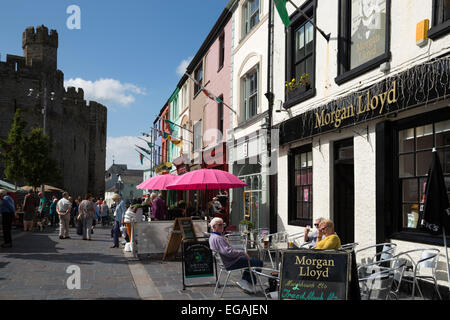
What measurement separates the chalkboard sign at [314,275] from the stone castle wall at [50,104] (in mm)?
30474

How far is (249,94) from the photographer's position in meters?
15.7

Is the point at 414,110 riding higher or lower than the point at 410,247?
higher

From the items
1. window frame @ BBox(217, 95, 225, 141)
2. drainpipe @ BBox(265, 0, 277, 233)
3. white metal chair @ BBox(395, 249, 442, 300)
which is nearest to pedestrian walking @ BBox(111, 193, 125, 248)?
drainpipe @ BBox(265, 0, 277, 233)

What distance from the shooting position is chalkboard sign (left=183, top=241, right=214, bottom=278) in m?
7.21

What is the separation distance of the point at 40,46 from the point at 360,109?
123 feet

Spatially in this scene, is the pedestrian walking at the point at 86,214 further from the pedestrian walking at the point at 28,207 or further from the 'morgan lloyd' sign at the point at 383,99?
the 'morgan lloyd' sign at the point at 383,99

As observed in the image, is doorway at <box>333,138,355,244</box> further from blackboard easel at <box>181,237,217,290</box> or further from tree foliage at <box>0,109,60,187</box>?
tree foliage at <box>0,109,60,187</box>

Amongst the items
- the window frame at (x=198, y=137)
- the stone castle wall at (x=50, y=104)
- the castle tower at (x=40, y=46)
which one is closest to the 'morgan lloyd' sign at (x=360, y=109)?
the window frame at (x=198, y=137)

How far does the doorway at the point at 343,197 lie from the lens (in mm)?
9523

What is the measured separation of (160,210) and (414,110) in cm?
855

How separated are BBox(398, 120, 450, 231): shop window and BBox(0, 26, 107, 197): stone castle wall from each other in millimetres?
29404
